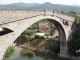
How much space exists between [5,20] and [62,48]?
14.8m

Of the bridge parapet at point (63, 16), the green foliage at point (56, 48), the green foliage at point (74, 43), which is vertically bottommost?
the green foliage at point (56, 48)

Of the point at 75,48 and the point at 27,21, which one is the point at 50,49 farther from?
the point at 27,21

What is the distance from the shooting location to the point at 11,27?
1266cm

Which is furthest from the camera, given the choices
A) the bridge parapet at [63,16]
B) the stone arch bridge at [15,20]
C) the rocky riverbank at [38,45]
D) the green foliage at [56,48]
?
the rocky riverbank at [38,45]

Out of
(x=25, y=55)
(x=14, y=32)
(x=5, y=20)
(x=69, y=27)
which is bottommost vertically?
(x=25, y=55)

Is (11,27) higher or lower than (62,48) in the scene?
higher

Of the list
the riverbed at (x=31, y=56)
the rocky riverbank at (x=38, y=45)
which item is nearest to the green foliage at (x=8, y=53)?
the riverbed at (x=31, y=56)

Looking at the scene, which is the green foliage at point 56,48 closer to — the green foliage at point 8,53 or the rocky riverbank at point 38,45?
the rocky riverbank at point 38,45

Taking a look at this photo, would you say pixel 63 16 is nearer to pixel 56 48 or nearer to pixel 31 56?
pixel 56 48

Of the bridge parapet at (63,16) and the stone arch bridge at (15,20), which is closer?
the stone arch bridge at (15,20)

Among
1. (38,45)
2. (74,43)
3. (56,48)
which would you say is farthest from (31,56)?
(74,43)

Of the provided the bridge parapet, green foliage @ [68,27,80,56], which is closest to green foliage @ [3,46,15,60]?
the bridge parapet

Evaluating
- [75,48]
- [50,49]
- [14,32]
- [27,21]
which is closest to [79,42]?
[75,48]

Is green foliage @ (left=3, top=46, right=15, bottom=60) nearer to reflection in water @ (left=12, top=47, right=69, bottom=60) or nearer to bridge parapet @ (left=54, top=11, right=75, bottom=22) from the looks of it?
bridge parapet @ (left=54, top=11, right=75, bottom=22)
